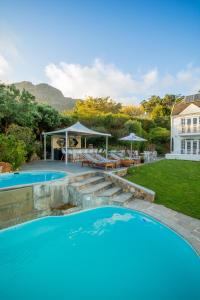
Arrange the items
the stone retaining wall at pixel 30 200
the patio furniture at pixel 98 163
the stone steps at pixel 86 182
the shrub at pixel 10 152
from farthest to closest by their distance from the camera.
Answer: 1. the patio furniture at pixel 98 163
2. the shrub at pixel 10 152
3. the stone steps at pixel 86 182
4. the stone retaining wall at pixel 30 200

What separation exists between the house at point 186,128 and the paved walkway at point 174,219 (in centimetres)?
1912

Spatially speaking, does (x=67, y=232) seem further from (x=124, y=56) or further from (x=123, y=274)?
(x=124, y=56)

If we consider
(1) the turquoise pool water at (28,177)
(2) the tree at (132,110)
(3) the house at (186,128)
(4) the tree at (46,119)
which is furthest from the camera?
(2) the tree at (132,110)

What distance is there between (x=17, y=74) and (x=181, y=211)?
61.2 ft

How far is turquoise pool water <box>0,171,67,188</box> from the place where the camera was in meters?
8.22

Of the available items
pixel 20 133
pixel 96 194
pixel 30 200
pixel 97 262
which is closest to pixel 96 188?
pixel 96 194

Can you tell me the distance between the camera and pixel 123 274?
366 centimetres

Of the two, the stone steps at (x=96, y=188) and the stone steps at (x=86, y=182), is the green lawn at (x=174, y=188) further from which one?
the stone steps at (x=86, y=182)

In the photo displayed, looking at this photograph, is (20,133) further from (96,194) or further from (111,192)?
(111,192)

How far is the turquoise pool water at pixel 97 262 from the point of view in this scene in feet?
10.6

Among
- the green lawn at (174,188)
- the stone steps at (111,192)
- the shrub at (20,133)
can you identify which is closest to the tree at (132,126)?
the green lawn at (174,188)

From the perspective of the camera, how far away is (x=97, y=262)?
13.1 feet

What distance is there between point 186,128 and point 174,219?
21.6m

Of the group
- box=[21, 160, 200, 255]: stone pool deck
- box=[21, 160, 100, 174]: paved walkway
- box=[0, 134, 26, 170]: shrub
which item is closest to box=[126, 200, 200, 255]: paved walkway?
box=[21, 160, 200, 255]: stone pool deck
